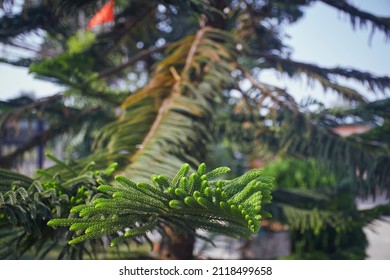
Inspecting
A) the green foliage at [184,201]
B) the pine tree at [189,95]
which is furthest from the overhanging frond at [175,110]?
the green foliage at [184,201]

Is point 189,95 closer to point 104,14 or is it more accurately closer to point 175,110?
point 175,110

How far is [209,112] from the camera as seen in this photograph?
3.20ft

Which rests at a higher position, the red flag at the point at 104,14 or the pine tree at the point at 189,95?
the red flag at the point at 104,14

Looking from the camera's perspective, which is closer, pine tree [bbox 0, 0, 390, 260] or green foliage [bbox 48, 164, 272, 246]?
green foliage [bbox 48, 164, 272, 246]

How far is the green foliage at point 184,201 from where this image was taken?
0.44 metres

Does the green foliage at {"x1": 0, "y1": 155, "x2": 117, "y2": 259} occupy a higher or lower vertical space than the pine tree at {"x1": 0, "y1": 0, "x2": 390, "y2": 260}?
lower

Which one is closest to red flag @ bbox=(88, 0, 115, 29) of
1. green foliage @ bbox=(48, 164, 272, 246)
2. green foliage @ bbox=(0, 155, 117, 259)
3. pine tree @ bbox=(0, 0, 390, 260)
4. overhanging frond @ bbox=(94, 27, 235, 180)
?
pine tree @ bbox=(0, 0, 390, 260)

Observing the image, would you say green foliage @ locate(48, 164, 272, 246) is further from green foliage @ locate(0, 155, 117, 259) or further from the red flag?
the red flag

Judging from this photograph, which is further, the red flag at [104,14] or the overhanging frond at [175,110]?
the red flag at [104,14]

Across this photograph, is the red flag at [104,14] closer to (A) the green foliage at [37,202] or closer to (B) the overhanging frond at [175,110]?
(B) the overhanging frond at [175,110]

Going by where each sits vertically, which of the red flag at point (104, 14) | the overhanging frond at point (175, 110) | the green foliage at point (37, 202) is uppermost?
the red flag at point (104, 14)

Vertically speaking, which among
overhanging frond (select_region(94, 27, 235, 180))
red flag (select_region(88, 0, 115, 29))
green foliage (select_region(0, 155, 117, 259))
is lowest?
green foliage (select_region(0, 155, 117, 259))

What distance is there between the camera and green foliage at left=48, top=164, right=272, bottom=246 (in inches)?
17.3
